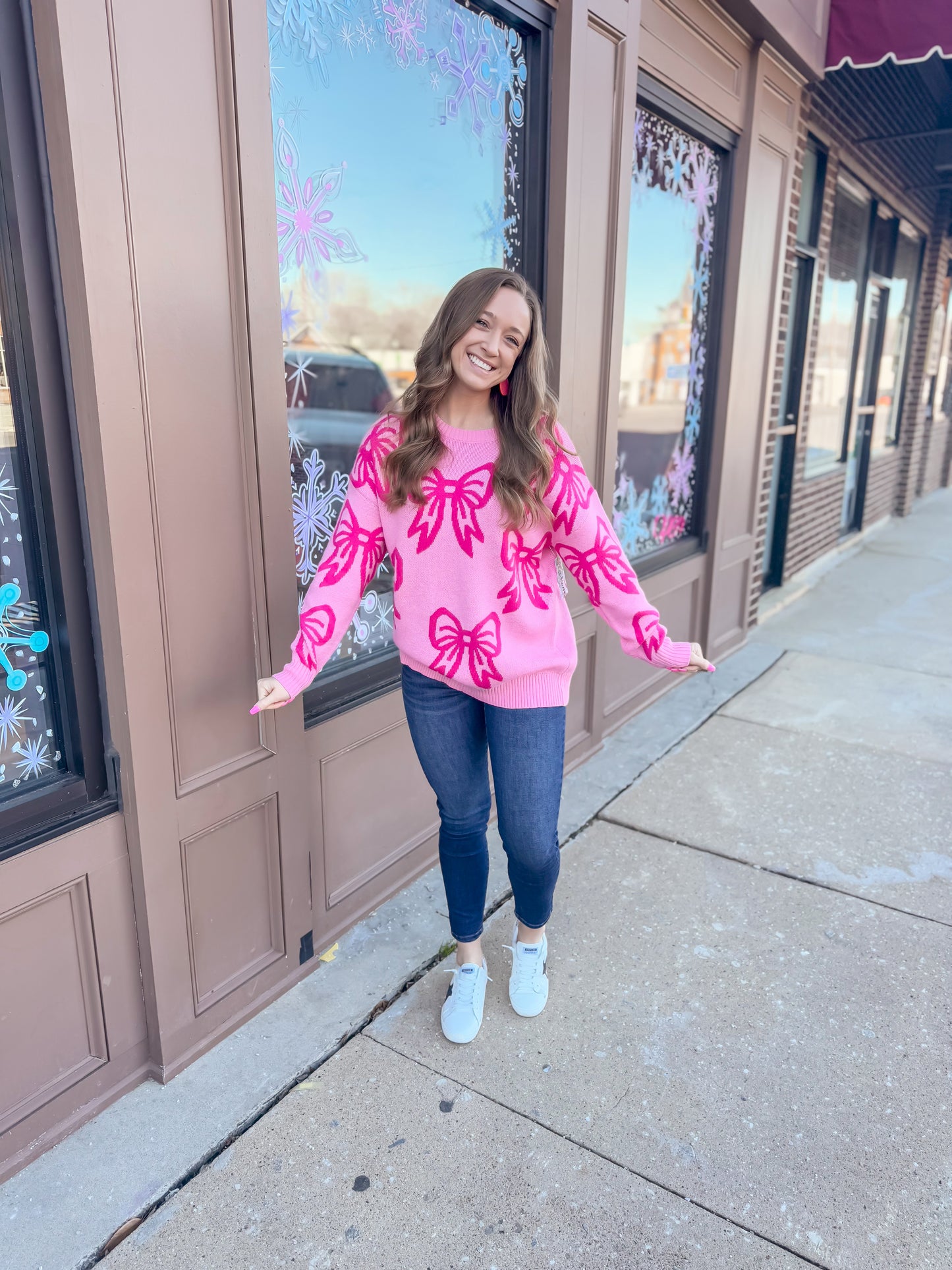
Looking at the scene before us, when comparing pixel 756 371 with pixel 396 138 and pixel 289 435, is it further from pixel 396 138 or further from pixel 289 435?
pixel 289 435

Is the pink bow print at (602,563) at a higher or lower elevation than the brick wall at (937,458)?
higher

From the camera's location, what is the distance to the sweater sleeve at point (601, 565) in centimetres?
199

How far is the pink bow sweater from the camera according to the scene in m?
1.94

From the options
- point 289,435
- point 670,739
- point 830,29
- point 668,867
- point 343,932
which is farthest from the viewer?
point 830,29

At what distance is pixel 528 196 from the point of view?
319 centimetres

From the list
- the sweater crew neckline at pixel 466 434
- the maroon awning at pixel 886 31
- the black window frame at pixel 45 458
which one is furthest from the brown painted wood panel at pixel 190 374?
the maroon awning at pixel 886 31

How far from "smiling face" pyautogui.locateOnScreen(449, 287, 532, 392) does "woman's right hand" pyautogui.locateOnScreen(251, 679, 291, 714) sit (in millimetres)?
768

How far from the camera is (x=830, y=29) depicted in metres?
5.03

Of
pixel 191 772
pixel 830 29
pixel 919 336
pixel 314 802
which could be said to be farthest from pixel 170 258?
pixel 919 336

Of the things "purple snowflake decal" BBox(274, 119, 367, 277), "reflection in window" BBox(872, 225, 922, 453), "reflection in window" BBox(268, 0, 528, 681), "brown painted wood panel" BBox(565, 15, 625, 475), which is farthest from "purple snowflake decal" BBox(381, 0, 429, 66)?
"reflection in window" BBox(872, 225, 922, 453)

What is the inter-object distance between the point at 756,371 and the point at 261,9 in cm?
379

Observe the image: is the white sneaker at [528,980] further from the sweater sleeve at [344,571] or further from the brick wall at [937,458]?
the brick wall at [937,458]

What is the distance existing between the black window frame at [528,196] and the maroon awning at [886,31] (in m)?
2.70

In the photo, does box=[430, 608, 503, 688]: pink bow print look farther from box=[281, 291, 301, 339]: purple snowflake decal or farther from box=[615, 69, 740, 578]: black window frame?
box=[615, 69, 740, 578]: black window frame
